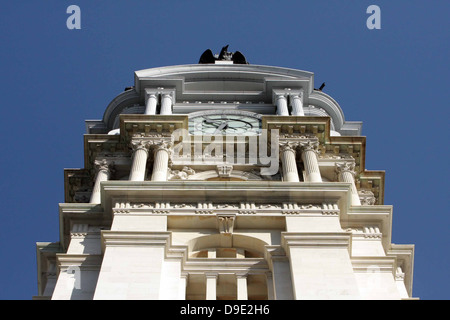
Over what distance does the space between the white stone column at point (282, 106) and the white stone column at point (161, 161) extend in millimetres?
8025

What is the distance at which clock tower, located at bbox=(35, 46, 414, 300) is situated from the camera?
33562mm

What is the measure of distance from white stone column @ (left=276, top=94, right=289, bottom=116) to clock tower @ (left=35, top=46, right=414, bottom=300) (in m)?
0.15

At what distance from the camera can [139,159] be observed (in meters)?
43.4

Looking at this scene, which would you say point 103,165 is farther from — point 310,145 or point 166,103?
point 310,145

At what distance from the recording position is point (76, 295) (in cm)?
3350

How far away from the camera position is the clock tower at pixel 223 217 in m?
33.6

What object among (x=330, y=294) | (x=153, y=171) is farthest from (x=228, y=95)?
(x=330, y=294)

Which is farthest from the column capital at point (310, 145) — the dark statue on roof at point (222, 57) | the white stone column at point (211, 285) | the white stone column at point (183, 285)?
the dark statue on roof at point (222, 57)

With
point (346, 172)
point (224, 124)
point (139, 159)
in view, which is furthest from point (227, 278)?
point (224, 124)

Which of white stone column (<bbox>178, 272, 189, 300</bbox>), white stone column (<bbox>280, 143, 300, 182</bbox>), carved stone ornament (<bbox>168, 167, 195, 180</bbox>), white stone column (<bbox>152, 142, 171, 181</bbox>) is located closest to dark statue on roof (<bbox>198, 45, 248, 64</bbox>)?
white stone column (<bbox>280, 143, 300, 182</bbox>)

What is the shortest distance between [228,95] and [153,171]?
12196 mm

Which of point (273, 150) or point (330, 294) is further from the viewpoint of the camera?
point (273, 150)

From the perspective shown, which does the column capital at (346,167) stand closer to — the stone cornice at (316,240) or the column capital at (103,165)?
the column capital at (103,165)
